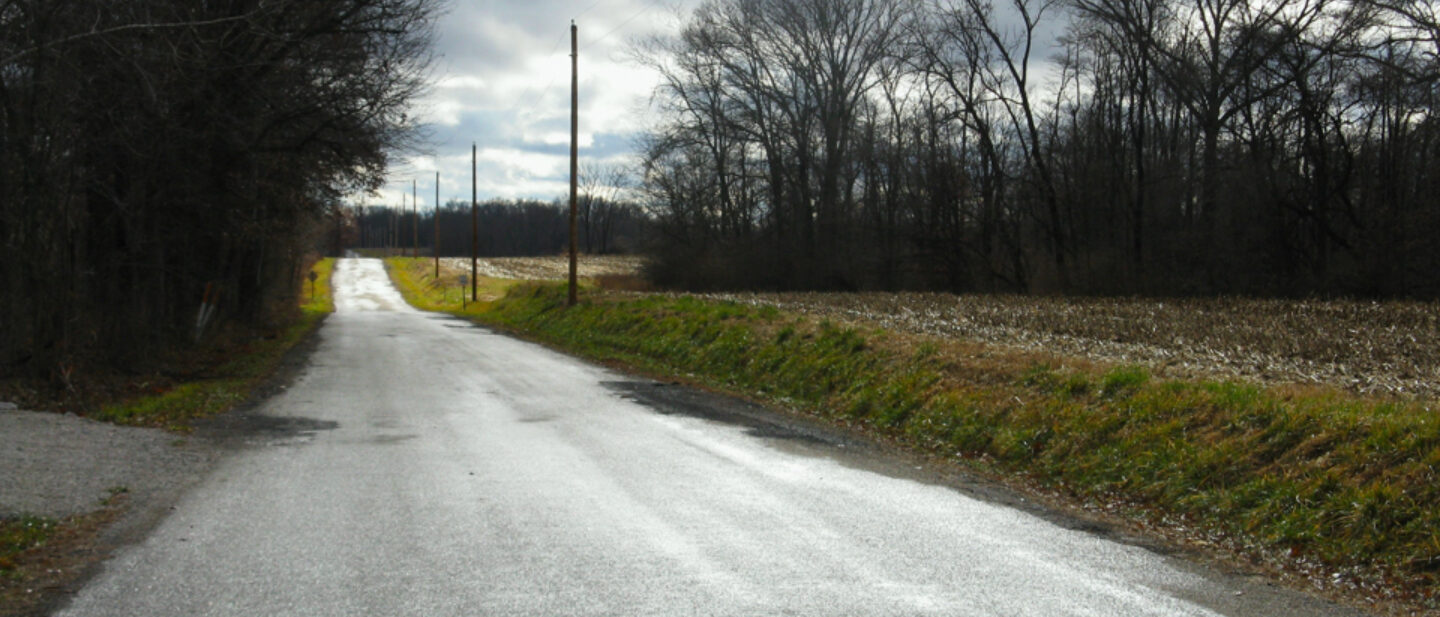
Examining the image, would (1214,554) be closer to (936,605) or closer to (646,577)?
(936,605)

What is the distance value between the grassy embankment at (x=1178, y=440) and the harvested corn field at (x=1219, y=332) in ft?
5.40

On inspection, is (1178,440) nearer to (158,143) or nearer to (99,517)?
(99,517)

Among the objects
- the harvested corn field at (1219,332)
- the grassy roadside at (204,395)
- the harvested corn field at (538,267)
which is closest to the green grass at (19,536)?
the grassy roadside at (204,395)

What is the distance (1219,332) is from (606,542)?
13.4 m

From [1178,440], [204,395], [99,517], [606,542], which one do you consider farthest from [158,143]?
[1178,440]

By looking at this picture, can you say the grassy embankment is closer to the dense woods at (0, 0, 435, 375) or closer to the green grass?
the green grass

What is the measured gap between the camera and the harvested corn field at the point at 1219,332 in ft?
38.1

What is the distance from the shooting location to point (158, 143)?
51.4ft

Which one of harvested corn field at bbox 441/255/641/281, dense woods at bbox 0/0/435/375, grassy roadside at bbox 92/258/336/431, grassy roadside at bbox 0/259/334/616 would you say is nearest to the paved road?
grassy roadside at bbox 0/259/334/616

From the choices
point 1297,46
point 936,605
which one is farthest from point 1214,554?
point 1297,46

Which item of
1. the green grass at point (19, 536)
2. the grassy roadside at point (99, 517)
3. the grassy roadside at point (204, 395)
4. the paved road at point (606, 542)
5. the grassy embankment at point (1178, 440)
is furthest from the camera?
the grassy roadside at point (204, 395)

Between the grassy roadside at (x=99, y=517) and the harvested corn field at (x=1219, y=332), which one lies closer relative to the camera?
the grassy roadside at (x=99, y=517)

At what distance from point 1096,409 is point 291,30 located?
14.0m

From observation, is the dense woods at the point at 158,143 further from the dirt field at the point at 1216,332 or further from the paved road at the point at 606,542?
the dirt field at the point at 1216,332
